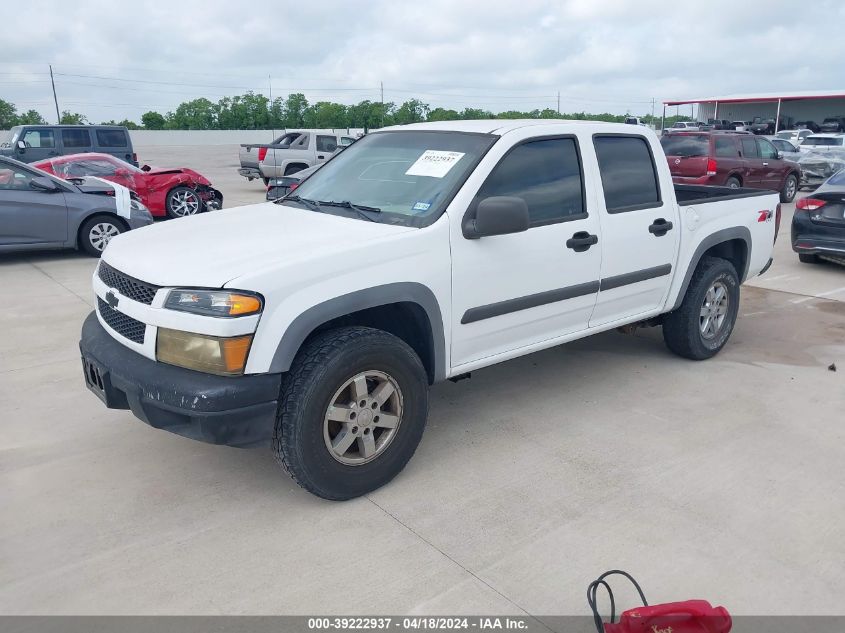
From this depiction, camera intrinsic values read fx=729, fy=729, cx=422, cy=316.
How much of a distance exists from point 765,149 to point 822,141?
9.93m

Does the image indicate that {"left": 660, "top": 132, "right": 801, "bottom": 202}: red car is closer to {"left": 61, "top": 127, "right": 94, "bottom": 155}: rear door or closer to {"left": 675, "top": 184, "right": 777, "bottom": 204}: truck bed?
{"left": 675, "top": 184, "right": 777, "bottom": 204}: truck bed

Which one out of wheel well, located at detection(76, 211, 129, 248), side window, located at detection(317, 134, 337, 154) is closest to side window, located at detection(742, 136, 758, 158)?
side window, located at detection(317, 134, 337, 154)

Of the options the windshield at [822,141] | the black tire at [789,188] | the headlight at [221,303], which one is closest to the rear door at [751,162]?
the black tire at [789,188]

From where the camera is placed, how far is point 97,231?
9.77 m

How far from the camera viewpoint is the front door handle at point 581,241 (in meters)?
4.26

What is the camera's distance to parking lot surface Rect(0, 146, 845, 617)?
114 inches

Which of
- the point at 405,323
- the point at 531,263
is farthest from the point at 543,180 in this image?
the point at 405,323

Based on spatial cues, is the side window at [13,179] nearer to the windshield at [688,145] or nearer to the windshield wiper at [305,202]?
the windshield wiper at [305,202]

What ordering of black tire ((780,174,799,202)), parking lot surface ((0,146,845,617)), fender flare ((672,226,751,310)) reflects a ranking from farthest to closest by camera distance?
black tire ((780,174,799,202)) → fender flare ((672,226,751,310)) → parking lot surface ((0,146,845,617))

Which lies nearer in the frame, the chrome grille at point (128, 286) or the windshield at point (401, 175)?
the chrome grille at point (128, 286)

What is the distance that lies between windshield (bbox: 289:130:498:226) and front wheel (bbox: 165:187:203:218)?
8.90 m

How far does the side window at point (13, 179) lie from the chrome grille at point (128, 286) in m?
6.38

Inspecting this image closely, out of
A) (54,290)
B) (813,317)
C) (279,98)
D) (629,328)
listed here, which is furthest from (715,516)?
(279,98)

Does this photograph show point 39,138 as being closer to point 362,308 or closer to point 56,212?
point 56,212
